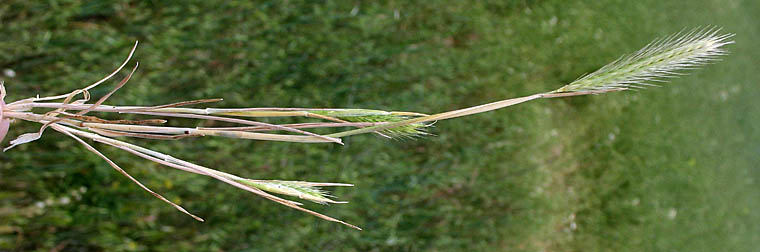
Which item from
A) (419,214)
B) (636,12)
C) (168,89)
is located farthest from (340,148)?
(636,12)

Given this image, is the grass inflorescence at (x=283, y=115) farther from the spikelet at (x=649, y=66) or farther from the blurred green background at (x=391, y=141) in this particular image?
the blurred green background at (x=391, y=141)

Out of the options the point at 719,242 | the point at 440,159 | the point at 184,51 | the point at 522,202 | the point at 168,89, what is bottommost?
the point at 719,242

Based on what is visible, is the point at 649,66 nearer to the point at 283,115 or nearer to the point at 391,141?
the point at 283,115

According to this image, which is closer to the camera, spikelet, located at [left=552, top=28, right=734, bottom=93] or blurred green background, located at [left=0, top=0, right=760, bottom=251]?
spikelet, located at [left=552, top=28, right=734, bottom=93]

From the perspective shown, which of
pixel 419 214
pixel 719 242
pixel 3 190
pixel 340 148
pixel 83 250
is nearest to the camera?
pixel 3 190

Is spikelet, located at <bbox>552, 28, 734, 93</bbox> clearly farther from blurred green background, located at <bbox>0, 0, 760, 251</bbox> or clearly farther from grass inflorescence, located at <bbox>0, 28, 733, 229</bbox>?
blurred green background, located at <bbox>0, 0, 760, 251</bbox>

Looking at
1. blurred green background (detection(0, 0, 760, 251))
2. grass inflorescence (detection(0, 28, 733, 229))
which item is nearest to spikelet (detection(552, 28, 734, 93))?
grass inflorescence (detection(0, 28, 733, 229))

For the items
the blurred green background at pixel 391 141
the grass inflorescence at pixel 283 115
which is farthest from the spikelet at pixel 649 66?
the blurred green background at pixel 391 141

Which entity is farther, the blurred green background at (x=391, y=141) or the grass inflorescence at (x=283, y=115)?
the blurred green background at (x=391, y=141)

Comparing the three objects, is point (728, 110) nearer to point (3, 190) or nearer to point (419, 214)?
point (419, 214)
